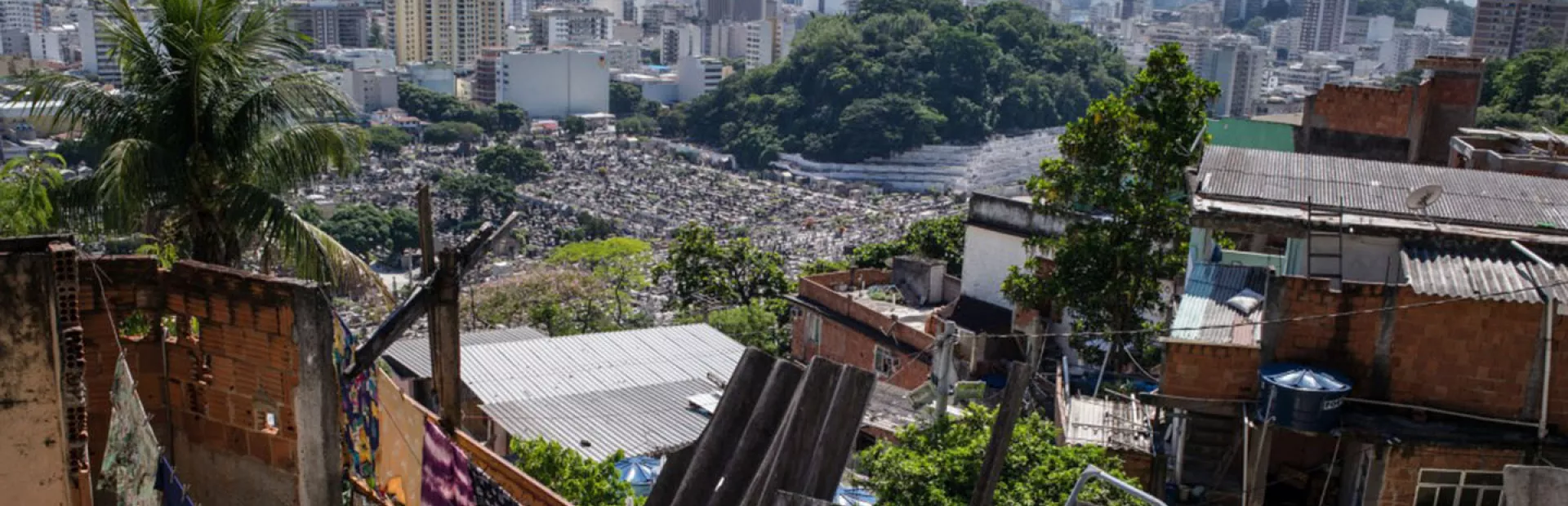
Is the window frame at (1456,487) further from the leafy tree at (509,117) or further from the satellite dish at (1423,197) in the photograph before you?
the leafy tree at (509,117)

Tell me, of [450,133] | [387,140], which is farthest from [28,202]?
[450,133]

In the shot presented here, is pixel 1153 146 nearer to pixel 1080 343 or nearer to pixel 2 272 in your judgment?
pixel 1080 343

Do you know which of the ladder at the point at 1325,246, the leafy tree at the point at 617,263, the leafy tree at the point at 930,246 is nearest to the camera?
the ladder at the point at 1325,246

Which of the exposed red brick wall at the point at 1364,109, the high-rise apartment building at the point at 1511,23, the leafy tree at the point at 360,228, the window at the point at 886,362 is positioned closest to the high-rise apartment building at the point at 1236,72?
the high-rise apartment building at the point at 1511,23

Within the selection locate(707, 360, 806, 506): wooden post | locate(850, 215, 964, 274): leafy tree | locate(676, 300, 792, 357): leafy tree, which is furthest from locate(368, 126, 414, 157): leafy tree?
locate(707, 360, 806, 506): wooden post

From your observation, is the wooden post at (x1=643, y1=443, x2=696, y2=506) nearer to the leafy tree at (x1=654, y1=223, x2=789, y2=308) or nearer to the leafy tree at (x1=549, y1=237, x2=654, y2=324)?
the leafy tree at (x1=654, y1=223, x2=789, y2=308)

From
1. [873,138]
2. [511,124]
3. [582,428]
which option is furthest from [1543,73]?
[511,124]
